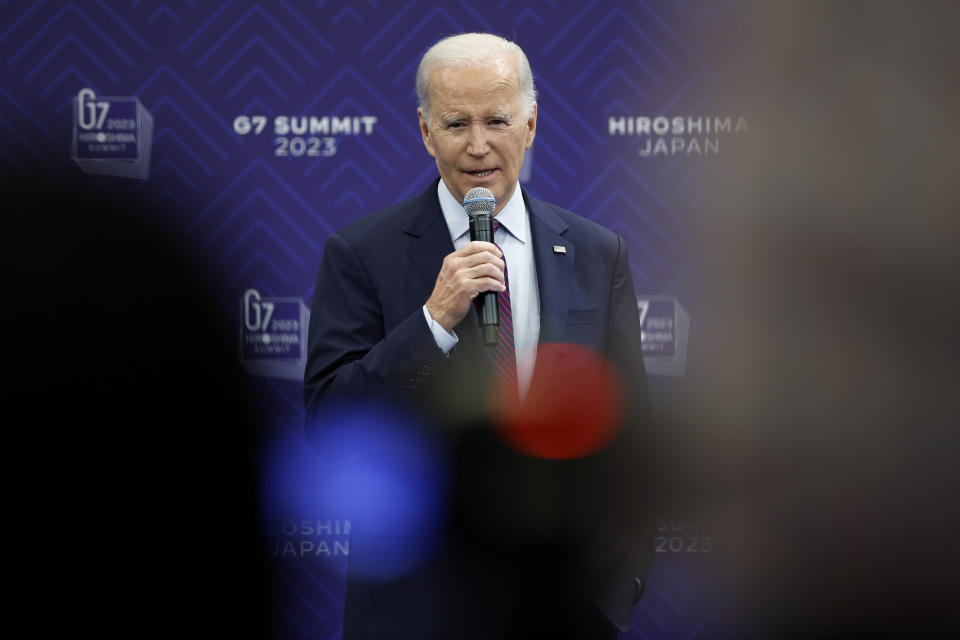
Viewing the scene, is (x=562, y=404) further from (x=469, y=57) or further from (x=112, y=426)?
(x=112, y=426)

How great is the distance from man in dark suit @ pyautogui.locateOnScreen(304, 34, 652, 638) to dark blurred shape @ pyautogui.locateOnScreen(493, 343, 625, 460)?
2 centimetres

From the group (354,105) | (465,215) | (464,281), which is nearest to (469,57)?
(465,215)

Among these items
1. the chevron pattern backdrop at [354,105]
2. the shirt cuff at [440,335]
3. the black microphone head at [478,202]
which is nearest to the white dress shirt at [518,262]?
the black microphone head at [478,202]

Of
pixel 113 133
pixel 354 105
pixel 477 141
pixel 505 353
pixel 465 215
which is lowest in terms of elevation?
pixel 505 353

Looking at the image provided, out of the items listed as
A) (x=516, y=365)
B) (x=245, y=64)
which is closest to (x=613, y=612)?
(x=516, y=365)

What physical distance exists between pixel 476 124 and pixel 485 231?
0.93 feet

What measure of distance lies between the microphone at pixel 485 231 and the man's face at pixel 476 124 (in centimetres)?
6

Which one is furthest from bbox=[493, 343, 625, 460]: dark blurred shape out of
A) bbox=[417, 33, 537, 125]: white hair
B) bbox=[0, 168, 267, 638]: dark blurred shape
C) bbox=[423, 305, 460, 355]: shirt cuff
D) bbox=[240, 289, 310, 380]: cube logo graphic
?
bbox=[240, 289, 310, 380]: cube logo graphic

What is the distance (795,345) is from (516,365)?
4.77 feet

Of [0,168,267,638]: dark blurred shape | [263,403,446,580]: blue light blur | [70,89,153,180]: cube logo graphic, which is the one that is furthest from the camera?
[70,89,153,180]: cube logo graphic

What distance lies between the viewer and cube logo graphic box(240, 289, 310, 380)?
2811mm

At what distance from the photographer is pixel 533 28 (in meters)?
2.81

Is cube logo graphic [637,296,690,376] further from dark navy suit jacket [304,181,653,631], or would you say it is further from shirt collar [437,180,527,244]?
shirt collar [437,180,527,244]

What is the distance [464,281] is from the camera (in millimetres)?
1491
